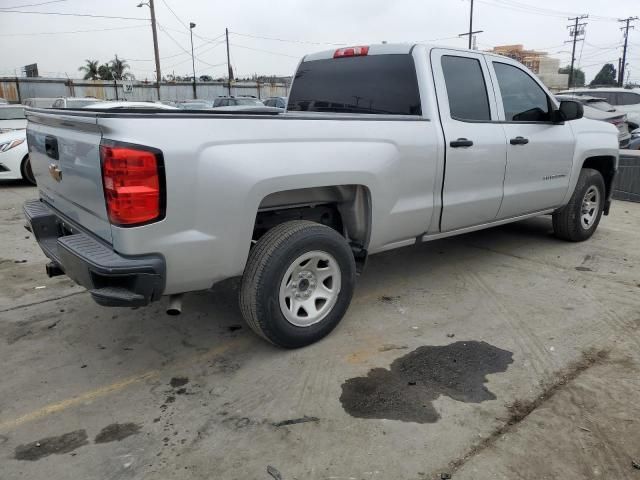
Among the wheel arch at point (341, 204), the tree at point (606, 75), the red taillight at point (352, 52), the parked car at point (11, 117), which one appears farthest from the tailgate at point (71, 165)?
the tree at point (606, 75)

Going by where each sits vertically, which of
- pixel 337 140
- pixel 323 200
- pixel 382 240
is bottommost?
pixel 382 240

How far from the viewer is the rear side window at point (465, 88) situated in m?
4.18

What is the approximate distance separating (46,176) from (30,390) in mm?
1418

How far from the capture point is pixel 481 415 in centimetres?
279

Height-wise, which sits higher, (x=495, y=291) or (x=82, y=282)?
(x=82, y=282)

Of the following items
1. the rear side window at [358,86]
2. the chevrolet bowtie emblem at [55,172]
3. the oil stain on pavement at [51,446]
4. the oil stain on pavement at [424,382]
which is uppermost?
the rear side window at [358,86]

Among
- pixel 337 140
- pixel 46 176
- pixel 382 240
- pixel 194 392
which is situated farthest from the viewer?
pixel 382 240

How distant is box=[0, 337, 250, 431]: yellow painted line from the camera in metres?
2.81

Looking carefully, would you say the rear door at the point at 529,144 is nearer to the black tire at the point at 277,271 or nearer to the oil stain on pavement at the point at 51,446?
the black tire at the point at 277,271

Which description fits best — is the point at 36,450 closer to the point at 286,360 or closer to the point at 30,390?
the point at 30,390

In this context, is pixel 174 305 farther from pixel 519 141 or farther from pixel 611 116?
pixel 611 116

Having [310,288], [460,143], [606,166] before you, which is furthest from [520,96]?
[310,288]

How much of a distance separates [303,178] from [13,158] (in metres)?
8.70

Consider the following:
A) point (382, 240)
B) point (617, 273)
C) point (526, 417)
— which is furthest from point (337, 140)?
point (617, 273)
